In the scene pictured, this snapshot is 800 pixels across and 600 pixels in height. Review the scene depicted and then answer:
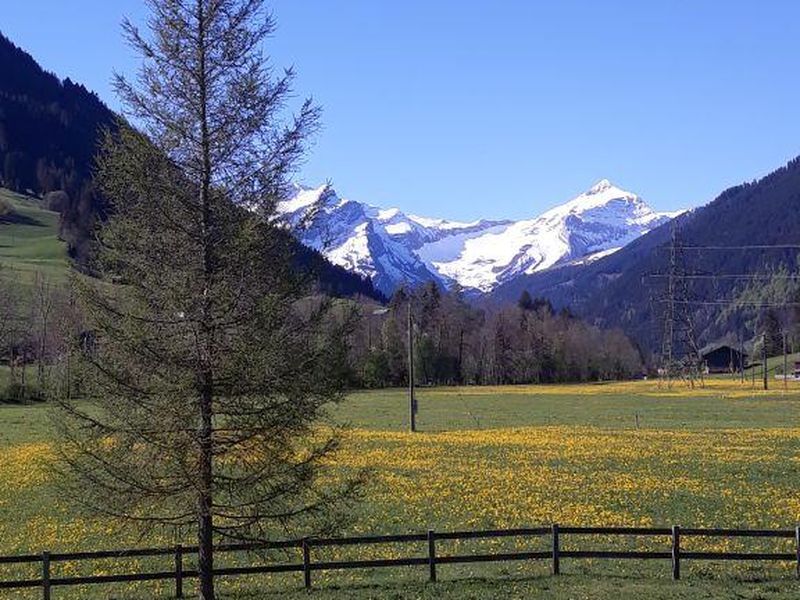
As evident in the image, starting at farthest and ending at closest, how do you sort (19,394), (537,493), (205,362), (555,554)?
(19,394)
(537,493)
(555,554)
(205,362)

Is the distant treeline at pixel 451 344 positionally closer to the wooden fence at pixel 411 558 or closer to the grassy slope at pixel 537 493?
the grassy slope at pixel 537 493

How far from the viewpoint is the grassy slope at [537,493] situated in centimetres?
2077

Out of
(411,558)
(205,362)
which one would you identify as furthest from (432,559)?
(205,362)

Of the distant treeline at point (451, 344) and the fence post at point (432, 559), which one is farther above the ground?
the distant treeline at point (451, 344)

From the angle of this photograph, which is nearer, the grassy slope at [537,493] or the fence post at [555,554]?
the grassy slope at [537,493]

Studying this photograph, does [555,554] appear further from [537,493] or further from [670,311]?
[670,311]

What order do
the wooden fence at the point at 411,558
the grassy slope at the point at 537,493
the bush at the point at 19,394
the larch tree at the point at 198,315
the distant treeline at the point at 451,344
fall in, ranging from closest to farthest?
the larch tree at the point at 198,315 < the wooden fence at the point at 411,558 < the grassy slope at the point at 537,493 < the bush at the point at 19,394 < the distant treeline at the point at 451,344

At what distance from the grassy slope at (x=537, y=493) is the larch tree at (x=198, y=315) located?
332cm

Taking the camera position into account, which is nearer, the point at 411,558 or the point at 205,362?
the point at 205,362

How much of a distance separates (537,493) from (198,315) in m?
18.4

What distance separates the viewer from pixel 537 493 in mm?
32031

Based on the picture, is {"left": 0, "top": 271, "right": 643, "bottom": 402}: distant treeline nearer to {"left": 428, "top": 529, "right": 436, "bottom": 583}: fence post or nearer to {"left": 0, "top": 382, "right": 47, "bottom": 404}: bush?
{"left": 0, "top": 382, "right": 47, "bottom": 404}: bush

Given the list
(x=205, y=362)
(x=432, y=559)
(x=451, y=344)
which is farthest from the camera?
(x=451, y=344)

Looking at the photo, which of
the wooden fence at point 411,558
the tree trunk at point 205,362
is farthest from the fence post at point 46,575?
the tree trunk at point 205,362
